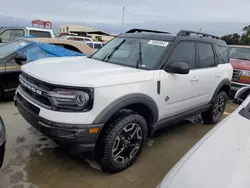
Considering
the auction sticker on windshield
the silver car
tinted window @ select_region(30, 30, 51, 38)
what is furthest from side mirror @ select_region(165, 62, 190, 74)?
tinted window @ select_region(30, 30, 51, 38)

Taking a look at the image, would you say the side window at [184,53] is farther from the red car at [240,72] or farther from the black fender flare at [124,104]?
the red car at [240,72]

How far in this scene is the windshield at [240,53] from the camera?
804 cm

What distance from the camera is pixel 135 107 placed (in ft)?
9.59

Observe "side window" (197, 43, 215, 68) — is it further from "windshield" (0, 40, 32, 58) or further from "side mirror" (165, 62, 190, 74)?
"windshield" (0, 40, 32, 58)

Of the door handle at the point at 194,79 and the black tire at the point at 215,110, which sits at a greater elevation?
the door handle at the point at 194,79

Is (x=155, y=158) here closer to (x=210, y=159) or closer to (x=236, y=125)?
(x=236, y=125)

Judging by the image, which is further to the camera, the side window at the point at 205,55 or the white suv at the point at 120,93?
the side window at the point at 205,55

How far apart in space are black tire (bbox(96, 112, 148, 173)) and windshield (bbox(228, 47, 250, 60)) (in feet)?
21.8

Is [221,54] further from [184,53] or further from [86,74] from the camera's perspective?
[86,74]

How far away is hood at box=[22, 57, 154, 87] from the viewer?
2.36m

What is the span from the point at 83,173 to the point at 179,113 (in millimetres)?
1743

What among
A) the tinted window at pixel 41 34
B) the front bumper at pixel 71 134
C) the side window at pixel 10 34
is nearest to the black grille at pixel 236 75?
the front bumper at pixel 71 134

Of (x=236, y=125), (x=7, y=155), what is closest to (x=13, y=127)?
(x=7, y=155)

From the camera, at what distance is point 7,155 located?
303 centimetres
